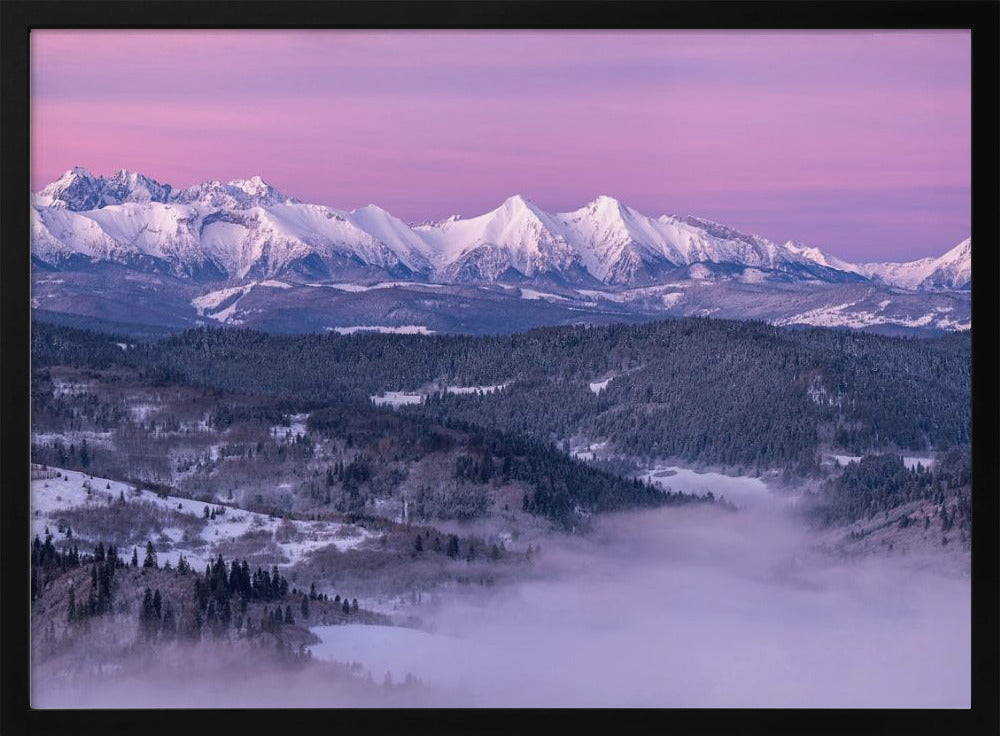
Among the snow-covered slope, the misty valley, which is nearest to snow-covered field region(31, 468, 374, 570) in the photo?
the misty valley

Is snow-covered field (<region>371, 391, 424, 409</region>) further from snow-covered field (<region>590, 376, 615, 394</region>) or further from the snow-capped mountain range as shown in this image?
snow-covered field (<region>590, 376, 615, 394</region>)

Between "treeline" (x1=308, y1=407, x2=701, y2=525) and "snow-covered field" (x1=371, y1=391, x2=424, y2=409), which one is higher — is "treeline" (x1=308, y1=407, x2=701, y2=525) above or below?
below

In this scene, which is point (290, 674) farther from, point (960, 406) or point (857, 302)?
point (857, 302)

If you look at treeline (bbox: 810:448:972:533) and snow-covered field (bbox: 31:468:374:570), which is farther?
treeline (bbox: 810:448:972:533)

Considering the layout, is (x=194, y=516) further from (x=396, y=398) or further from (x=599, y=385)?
(x=599, y=385)

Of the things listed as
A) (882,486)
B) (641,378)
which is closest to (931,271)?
(882,486)
